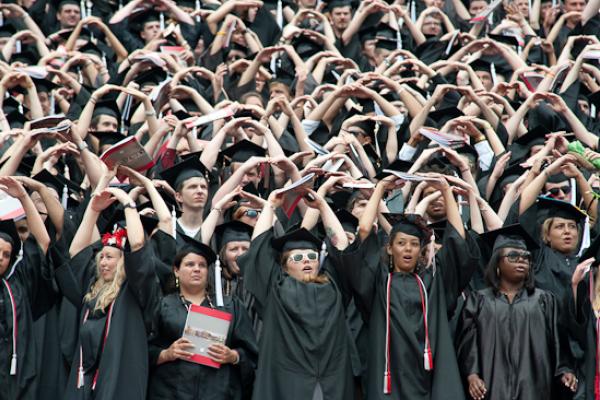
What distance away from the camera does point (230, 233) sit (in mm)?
9508

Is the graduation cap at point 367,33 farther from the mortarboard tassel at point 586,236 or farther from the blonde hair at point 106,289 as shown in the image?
the blonde hair at point 106,289

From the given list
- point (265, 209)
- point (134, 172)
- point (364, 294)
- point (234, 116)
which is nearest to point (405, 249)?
point (364, 294)

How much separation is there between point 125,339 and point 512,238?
8.68ft

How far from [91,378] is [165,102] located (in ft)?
11.0

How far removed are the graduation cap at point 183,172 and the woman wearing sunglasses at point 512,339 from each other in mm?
2139

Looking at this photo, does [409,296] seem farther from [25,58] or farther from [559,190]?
[25,58]

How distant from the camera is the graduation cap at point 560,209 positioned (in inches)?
386

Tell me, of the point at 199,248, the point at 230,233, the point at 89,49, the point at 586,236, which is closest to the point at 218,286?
the point at 199,248

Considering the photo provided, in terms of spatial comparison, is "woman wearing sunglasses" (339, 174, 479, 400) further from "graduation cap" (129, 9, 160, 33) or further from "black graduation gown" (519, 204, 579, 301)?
"graduation cap" (129, 9, 160, 33)

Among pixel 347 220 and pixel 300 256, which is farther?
pixel 347 220

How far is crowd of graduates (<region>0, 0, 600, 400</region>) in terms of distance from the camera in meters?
8.81

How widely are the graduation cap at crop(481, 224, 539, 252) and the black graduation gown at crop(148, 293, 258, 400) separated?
1757 millimetres

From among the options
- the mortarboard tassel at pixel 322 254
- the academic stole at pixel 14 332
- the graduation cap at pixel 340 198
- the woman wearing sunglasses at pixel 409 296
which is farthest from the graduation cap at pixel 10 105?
A: the woman wearing sunglasses at pixel 409 296

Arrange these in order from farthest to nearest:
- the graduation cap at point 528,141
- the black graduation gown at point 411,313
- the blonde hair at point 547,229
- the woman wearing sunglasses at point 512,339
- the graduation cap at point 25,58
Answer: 1. the graduation cap at point 25,58
2. the graduation cap at point 528,141
3. the blonde hair at point 547,229
4. the woman wearing sunglasses at point 512,339
5. the black graduation gown at point 411,313
